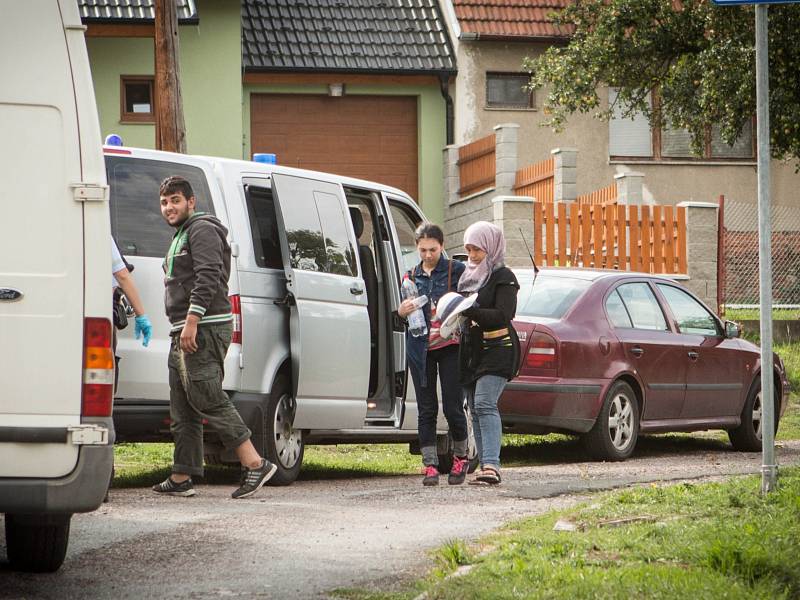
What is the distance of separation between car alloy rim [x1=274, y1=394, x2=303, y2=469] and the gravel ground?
0.22 metres

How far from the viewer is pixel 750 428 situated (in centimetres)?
1472

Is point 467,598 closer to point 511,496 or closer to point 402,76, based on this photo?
point 511,496

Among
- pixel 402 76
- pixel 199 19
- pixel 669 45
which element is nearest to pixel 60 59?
pixel 669 45

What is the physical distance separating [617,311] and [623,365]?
21.4 inches

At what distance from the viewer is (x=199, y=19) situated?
26.9 metres

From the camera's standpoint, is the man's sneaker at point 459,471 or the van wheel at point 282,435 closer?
the van wheel at point 282,435

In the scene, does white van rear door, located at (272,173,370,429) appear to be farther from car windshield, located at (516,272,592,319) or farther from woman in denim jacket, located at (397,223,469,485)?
car windshield, located at (516,272,592,319)

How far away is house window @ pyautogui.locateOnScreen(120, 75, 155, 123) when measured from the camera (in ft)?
89.7

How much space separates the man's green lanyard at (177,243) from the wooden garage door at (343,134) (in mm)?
19975

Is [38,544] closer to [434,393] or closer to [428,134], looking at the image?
[434,393]

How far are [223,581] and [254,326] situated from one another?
3488mm

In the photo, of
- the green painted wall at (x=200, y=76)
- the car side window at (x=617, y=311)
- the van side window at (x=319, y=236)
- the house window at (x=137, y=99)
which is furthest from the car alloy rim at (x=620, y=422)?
the house window at (x=137, y=99)

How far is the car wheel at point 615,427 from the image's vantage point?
499 inches

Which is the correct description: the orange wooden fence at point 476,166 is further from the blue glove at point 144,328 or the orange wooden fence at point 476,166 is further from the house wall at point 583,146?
the blue glove at point 144,328
